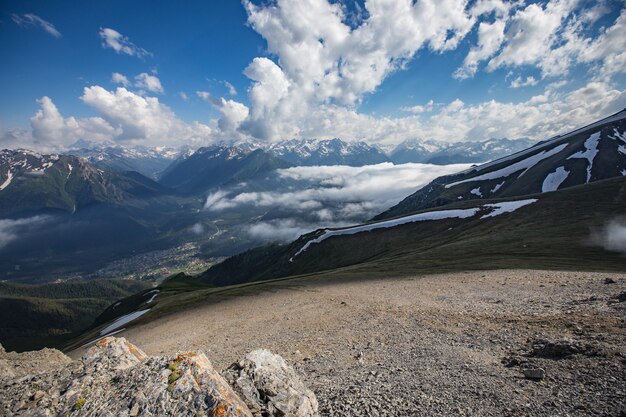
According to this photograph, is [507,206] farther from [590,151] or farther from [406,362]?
[590,151]

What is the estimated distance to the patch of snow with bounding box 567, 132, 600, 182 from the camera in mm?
170550

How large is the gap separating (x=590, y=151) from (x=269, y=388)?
241771mm

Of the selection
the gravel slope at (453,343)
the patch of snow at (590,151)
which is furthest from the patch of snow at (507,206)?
the patch of snow at (590,151)

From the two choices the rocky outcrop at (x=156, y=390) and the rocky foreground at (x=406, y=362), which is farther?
the rocky foreground at (x=406, y=362)

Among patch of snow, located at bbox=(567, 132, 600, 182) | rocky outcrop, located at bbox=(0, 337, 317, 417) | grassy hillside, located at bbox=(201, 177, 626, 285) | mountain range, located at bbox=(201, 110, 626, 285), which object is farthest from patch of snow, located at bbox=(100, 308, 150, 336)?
patch of snow, located at bbox=(567, 132, 600, 182)

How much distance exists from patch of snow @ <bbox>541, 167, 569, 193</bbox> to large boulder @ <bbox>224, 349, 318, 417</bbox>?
185 metres

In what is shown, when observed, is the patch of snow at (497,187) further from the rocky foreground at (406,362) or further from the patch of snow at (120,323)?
the patch of snow at (120,323)

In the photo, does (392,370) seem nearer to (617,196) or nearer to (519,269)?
(519,269)

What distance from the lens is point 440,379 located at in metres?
12.9

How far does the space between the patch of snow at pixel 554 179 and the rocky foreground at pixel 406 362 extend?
519 feet

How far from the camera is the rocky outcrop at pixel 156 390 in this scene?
8.23 m

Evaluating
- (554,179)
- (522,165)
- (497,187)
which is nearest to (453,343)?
(554,179)

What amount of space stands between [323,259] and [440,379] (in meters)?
98.5

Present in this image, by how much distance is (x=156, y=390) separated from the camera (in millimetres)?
8555
